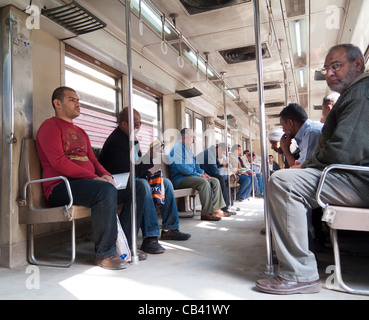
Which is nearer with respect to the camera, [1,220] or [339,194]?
[339,194]

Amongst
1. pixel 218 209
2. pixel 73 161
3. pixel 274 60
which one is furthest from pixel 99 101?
pixel 274 60

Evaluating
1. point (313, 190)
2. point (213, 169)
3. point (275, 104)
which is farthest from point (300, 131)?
point (275, 104)

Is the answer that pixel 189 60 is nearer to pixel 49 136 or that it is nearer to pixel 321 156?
pixel 49 136

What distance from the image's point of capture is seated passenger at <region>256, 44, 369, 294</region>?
5.14 ft

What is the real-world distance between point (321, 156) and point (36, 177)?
7.15 feet

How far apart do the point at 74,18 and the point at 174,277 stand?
2.38 meters

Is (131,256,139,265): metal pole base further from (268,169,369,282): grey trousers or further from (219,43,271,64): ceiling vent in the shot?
(219,43,271,64): ceiling vent

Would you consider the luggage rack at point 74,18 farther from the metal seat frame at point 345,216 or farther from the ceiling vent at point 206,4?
the metal seat frame at point 345,216

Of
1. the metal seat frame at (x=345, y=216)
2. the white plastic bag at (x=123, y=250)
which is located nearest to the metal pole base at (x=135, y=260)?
the white plastic bag at (x=123, y=250)

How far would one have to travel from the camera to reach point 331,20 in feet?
14.3

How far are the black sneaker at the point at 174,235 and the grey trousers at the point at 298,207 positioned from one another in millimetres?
1602

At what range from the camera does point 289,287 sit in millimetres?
1589

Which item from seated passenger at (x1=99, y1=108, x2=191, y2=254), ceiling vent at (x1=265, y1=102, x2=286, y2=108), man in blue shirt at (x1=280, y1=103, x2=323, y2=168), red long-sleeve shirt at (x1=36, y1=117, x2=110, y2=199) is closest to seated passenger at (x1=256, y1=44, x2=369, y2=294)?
man in blue shirt at (x1=280, y1=103, x2=323, y2=168)
